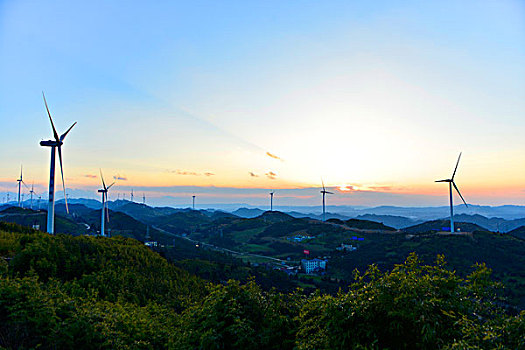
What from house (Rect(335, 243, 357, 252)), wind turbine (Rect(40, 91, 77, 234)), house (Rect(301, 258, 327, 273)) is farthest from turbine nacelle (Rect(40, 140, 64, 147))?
house (Rect(335, 243, 357, 252))

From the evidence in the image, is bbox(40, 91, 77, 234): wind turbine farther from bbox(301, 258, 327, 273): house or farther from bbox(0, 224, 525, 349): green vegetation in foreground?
bbox(301, 258, 327, 273): house

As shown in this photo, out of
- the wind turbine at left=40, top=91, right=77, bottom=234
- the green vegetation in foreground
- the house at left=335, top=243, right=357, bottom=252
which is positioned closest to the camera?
the green vegetation in foreground

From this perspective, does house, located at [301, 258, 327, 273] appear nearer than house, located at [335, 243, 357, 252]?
Yes

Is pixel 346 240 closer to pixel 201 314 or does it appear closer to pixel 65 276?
pixel 65 276

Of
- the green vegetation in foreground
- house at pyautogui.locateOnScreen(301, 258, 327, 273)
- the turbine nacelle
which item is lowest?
house at pyautogui.locateOnScreen(301, 258, 327, 273)

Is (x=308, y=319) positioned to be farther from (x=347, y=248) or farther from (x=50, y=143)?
(x=347, y=248)

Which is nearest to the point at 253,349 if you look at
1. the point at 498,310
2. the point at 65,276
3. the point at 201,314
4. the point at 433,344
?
the point at 201,314

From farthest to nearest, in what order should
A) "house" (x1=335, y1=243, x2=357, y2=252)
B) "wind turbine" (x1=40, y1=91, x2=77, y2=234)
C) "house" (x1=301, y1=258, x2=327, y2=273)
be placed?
"house" (x1=335, y1=243, x2=357, y2=252)
"house" (x1=301, y1=258, x2=327, y2=273)
"wind turbine" (x1=40, y1=91, x2=77, y2=234)

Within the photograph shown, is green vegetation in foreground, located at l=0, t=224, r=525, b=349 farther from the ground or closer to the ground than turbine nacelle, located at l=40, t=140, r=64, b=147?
closer to the ground

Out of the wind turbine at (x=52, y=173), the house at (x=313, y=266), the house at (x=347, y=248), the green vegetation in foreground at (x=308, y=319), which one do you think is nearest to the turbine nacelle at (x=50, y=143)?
the wind turbine at (x=52, y=173)

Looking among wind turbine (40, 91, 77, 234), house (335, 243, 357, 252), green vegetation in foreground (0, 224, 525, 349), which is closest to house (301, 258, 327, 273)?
house (335, 243, 357, 252)

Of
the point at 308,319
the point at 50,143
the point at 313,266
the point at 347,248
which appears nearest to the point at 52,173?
the point at 50,143
